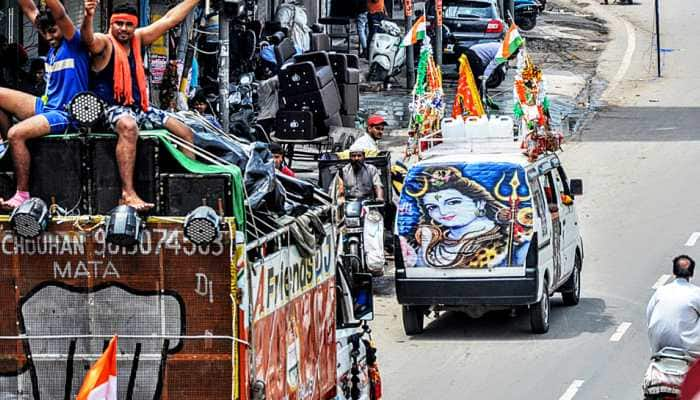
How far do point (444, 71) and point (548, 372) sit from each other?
836 inches

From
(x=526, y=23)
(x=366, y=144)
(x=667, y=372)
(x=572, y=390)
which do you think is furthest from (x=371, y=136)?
(x=526, y=23)

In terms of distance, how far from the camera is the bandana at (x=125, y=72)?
9.98 m

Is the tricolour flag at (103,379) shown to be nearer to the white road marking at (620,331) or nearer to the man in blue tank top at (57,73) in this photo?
the man in blue tank top at (57,73)

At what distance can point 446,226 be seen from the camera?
18188 mm

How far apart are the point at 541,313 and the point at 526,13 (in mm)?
26837

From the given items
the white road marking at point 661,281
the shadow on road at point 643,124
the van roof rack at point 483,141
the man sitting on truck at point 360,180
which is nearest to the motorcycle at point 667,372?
the van roof rack at point 483,141

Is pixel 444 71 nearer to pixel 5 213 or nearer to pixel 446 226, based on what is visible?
pixel 446 226

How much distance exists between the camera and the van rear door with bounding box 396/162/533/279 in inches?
708

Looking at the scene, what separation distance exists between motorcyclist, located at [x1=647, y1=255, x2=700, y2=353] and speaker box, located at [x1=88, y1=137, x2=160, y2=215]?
5500mm

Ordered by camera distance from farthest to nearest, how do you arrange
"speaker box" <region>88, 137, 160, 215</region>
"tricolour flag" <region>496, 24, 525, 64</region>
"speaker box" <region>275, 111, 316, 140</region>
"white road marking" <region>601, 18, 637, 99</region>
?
"white road marking" <region>601, 18, 637, 99</region>
"speaker box" <region>275, 111, 316, 140</region>
"tricolour flag" <region>496, 24, 525, 64</region>
"speaker box" <region>88, 137, 160, 215</region>

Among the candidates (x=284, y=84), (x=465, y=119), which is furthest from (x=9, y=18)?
(x=465, y=119)

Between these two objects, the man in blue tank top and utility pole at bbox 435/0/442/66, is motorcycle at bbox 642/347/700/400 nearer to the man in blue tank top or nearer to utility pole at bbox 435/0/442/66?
the man in blue tank top

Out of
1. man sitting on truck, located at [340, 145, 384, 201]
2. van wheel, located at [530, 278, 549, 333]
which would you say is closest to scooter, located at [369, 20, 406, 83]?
man sitting on truck, located at [340, 145, 384, 201]

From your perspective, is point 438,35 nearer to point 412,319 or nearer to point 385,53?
point 385,53
